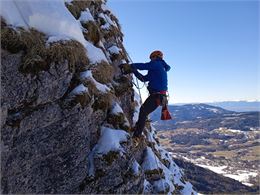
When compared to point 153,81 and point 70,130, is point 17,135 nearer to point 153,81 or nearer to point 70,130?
point 70,130

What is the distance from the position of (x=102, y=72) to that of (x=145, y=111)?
3.41 meters

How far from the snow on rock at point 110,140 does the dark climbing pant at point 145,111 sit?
7.13ft

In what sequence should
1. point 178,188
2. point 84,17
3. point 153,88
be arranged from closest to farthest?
1. point 84,17
2. point 153,88
3. point 178,188

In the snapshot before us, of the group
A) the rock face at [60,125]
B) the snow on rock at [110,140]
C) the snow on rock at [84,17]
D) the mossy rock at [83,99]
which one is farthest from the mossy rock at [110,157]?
the snow on rock at [84,17]

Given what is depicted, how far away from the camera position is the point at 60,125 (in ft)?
41.2

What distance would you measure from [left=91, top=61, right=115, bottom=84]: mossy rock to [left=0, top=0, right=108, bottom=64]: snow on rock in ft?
0.96

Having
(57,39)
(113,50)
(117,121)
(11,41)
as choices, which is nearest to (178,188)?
(113,50)

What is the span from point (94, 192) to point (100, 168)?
959 mm

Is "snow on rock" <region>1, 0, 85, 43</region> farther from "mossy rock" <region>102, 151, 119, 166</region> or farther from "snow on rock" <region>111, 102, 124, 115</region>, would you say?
"mossy rock" <region>102, 151, 119, 166</region>

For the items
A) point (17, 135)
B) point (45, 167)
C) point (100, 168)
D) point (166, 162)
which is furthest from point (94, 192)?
point (166, 162)

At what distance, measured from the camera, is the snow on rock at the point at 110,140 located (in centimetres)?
1395

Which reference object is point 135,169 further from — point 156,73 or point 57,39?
point 57,39

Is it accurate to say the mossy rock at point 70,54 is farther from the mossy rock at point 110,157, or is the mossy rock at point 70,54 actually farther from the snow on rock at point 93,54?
the mossy rock at point 110,157

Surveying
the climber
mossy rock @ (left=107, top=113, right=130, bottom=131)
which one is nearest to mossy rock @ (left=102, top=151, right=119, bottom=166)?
mossy rock @ (left=107, top=113, right=130, bottom=131)
